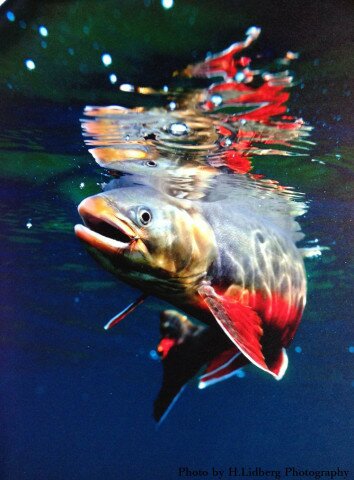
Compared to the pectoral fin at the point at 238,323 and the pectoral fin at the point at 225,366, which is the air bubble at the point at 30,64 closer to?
the pectoral fin at the point at 238,323

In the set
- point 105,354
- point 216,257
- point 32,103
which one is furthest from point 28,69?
point 105,354

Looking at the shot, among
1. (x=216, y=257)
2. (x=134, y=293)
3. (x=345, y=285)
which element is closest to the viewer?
(x=216, y=257)

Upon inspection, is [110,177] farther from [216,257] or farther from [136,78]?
[216,257]

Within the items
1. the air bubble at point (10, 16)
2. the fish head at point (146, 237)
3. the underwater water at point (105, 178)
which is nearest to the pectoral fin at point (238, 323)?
the fish head at point (146, 237)

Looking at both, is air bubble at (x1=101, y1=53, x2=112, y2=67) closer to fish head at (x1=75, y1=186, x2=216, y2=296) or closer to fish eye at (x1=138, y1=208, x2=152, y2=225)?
fish head at (x1=75, y1=186, x2=216, y2=296)

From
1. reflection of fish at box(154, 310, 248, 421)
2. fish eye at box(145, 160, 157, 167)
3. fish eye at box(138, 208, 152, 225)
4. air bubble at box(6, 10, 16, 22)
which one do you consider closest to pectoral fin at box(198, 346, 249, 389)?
reflection of fish at box(154, 310, 248, 421)

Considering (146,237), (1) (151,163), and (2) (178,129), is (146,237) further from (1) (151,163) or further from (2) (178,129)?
(1) (151,163)
